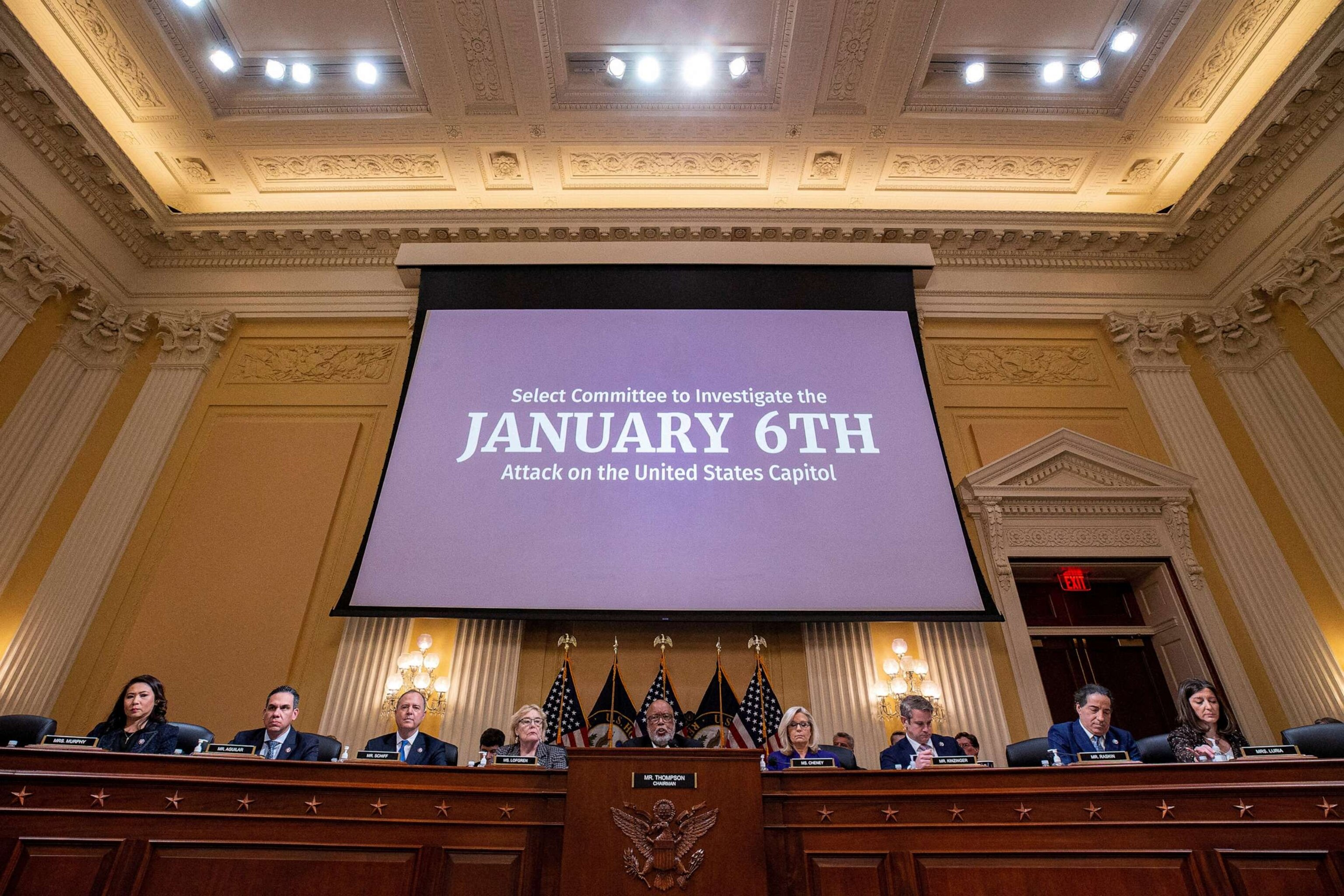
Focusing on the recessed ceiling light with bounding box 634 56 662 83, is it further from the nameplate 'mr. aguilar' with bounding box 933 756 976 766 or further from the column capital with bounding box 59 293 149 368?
the nameplate 'mr. aguilar' with bounding box 933 756 976 766

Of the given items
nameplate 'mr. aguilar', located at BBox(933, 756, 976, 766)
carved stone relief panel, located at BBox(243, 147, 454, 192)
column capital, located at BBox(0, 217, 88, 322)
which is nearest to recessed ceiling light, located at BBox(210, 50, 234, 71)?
carved stone relief panel, located at BBox(243, 147, 454, 192)

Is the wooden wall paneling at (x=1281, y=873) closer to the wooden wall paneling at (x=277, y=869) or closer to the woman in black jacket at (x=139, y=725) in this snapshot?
the wooden wall paneling at (x=277, y=869)

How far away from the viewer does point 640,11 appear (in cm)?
609

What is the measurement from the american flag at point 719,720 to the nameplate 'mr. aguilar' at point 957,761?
2328 millimetres

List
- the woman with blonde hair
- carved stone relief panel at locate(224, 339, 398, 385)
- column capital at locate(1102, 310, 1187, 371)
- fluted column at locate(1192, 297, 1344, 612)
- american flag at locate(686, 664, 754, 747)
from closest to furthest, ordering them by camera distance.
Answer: the woman with blonde hair < american flag at locate(686, 664, 754, 747) < fluted column at locate(1192, 297, 1344, 612) < column capital at locate(1102, 310, 1187, 371) < carved stone relief panel at locate(224, 339, 398, 385)

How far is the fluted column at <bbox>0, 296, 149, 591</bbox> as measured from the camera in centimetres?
584

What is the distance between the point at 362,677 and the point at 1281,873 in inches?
216

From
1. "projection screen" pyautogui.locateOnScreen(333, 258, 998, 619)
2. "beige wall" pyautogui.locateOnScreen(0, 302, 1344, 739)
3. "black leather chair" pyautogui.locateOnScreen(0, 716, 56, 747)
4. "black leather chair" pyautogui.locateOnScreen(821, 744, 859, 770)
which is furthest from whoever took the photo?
"beige wall" pyautogui.locateOnScreen(0, 302, 1344, 739)

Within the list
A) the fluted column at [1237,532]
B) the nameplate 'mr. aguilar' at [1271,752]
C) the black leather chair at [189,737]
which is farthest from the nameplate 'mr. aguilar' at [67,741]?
the fluted column at [1237,532]

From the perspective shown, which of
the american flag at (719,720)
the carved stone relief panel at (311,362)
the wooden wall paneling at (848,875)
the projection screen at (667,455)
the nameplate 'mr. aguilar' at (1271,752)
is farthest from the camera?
the carved stone relief panel at (311,362)

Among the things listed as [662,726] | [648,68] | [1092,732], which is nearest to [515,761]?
[662,726]

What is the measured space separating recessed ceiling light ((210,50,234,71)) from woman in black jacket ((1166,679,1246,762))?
8.79 meters

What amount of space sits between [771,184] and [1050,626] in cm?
527

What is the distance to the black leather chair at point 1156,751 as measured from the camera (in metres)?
3.25
